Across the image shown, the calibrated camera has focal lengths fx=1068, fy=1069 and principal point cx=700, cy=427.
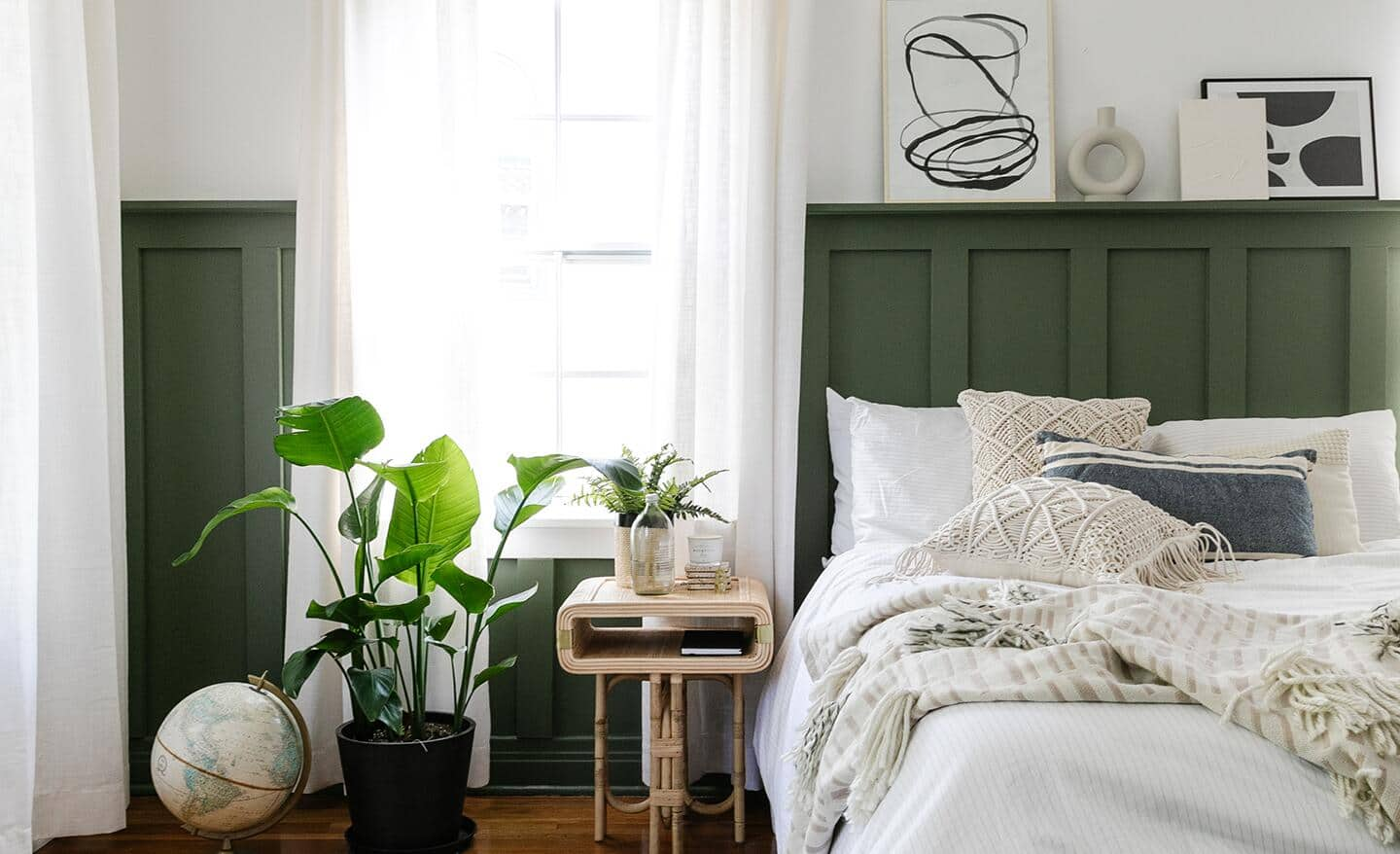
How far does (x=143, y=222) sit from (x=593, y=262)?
1.28 metres

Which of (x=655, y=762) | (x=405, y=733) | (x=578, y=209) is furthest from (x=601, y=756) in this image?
(x=578, y=209)

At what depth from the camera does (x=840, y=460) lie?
299 cm

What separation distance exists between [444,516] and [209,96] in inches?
59.2

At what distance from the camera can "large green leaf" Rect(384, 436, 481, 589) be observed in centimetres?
257

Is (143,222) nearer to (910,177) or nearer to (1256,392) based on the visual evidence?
(910,177)

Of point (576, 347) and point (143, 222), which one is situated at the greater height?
point (143, 222)

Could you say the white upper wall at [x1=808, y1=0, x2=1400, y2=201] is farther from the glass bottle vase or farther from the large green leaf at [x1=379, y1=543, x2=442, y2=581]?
the large green leaf at [x1=379, y1=543, x2=442, y2=581]

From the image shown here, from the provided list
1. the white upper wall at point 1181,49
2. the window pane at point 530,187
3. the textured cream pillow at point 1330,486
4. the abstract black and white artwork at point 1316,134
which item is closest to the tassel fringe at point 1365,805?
the textured cream pillow at point 1330,486

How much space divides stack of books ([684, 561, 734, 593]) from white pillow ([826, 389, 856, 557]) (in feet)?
1.25

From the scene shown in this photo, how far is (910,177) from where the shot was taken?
3.04 m

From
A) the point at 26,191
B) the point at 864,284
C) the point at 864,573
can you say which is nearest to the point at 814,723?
the point at 864,573

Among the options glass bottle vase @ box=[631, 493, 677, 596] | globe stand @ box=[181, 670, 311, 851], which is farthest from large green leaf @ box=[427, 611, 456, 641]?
glass bottle vase @ box=[631, 493, 677, 596]

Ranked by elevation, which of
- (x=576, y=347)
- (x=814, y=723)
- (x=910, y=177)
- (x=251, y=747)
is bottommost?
(x=251, y=747)

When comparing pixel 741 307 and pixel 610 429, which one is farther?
pixel 610 429
